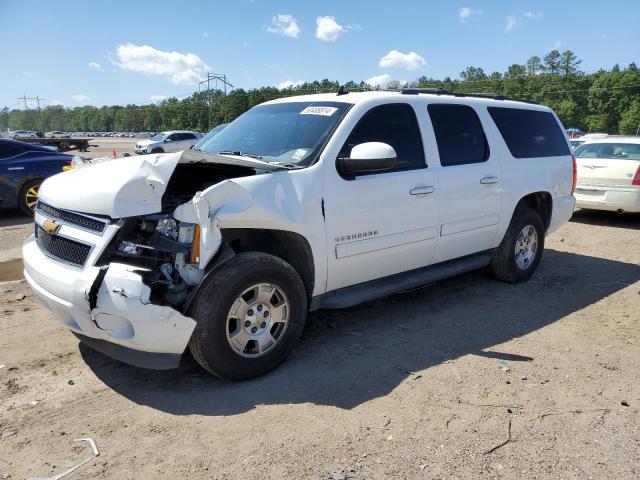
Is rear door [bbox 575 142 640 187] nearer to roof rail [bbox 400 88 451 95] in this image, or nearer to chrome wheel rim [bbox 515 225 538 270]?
chrome wheel rim [bbox 515 225 538 270]

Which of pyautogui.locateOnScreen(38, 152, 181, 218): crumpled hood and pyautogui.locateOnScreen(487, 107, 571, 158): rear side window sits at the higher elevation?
pyautogui.locateOnScreen(487, 107, 571, 158): rear side window

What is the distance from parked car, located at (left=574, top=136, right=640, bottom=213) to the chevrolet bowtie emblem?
357 inches

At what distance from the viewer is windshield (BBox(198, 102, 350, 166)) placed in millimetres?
3959

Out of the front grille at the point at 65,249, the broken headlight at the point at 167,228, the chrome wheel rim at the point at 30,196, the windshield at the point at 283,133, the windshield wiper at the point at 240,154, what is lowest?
the chrome wheel rim at the point at 30,196

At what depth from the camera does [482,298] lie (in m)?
5.37

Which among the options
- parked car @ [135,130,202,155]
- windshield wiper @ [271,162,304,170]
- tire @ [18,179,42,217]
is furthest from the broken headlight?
parked car @ [135,130,202,155]

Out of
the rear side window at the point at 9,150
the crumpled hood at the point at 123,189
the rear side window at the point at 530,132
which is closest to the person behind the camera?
the crumpled hood at the point at 123,189

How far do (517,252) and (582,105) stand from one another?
98.7 metres

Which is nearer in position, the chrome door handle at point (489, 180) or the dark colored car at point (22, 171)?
the chrome door handle at point (489, 180)

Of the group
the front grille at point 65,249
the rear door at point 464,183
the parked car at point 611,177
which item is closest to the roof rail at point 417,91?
the rear door at point 464,183

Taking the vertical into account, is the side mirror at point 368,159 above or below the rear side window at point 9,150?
above

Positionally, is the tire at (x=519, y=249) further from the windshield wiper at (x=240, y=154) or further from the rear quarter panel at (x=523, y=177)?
the windshield wiper at (x=240, y=154)

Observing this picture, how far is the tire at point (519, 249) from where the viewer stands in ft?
18.4

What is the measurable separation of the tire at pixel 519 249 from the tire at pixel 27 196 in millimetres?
8396
